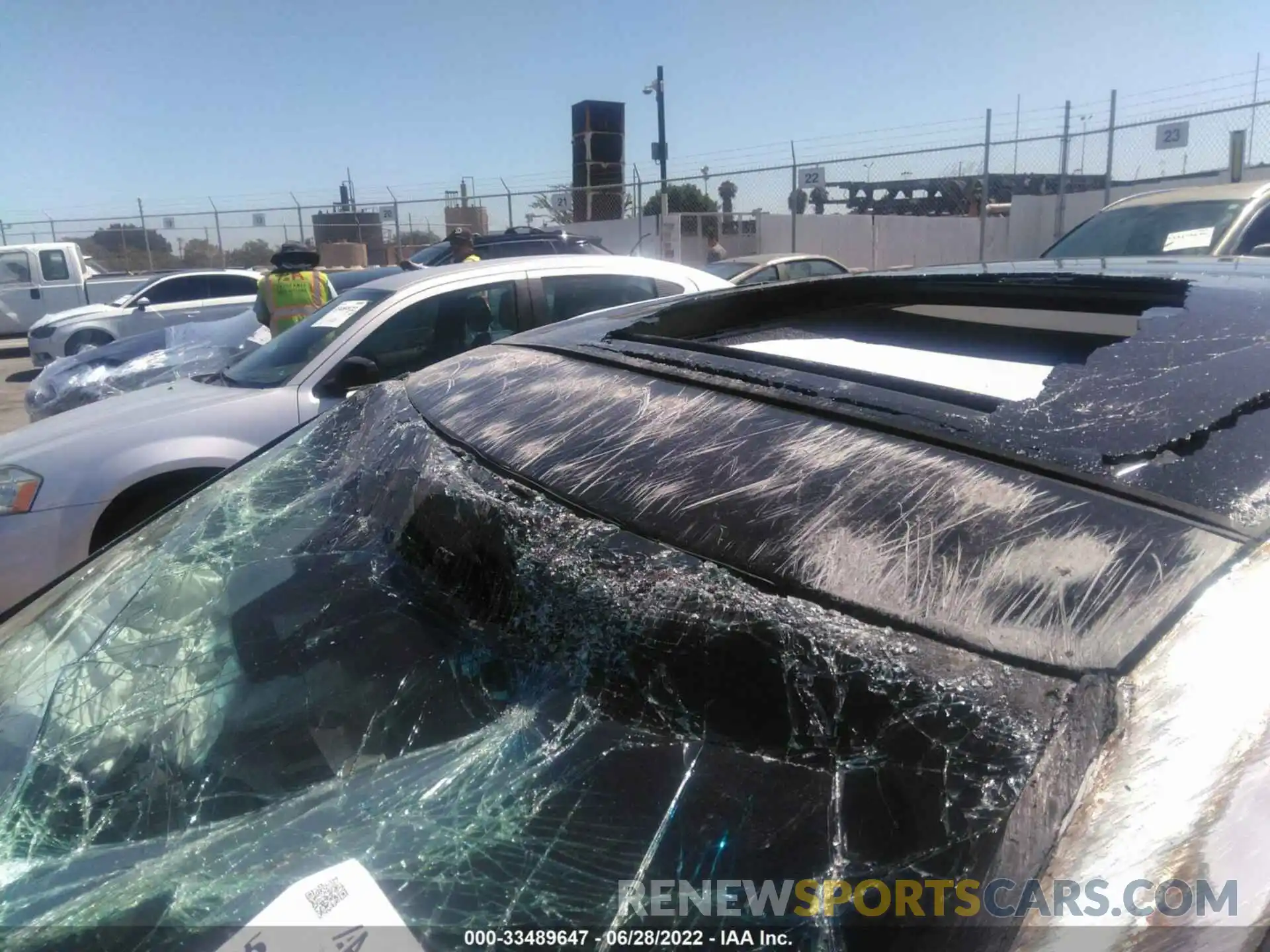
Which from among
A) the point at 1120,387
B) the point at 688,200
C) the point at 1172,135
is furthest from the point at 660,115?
the point at 1120,387

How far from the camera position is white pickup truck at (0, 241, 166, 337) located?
1728cm

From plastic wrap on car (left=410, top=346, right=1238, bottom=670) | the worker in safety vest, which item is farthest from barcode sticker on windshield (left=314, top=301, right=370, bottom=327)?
plastic wrap on car (left=410, top=346, right=1238, bottom=670)

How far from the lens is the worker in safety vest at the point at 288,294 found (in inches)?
259

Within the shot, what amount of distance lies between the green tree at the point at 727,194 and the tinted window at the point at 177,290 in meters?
10.3

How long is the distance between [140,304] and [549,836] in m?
14.4

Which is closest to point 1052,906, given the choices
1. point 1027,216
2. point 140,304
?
point 140,304

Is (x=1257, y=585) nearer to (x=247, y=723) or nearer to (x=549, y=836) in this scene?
(x=549, y=836)

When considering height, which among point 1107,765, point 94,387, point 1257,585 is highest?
point 1257,585

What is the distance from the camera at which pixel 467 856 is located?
1.14 meters

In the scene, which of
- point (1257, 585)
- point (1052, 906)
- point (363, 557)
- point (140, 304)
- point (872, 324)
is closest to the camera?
point (1052, 906)

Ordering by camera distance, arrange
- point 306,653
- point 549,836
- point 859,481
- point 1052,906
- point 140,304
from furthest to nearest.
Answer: point 140,304 < point 306,653 < point 859,481 < point 549,836 < point 1052,906

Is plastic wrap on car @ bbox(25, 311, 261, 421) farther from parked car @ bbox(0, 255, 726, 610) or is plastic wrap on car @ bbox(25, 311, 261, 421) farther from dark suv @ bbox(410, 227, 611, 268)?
dark suv @ bbox(410, 227, 611, 268)

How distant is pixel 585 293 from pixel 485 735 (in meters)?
4.11

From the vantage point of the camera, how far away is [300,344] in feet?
15.8
